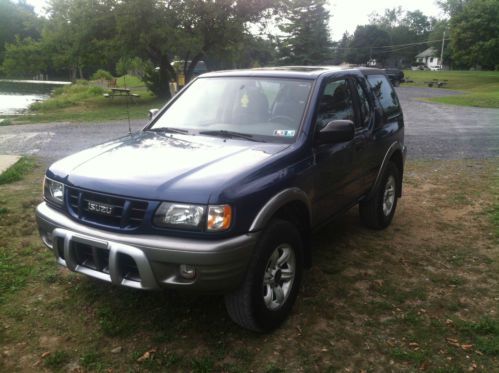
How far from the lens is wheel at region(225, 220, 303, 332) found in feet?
9.90

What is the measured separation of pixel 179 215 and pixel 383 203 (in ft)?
10.7

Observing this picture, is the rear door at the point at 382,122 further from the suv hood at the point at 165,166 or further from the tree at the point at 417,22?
the tree at the point at 417,22

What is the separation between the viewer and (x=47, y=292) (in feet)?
12.8

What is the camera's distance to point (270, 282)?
3.28 metres

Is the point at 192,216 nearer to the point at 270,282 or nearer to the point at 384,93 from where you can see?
the point at 270,282

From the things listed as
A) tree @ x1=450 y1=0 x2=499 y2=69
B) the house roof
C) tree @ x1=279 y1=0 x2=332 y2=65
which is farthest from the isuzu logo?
the house roof

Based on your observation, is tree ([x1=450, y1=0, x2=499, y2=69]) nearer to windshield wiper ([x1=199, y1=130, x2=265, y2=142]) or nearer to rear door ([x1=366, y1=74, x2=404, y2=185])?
rear door ([x1=366, y1=74, x2=404, y2=185])

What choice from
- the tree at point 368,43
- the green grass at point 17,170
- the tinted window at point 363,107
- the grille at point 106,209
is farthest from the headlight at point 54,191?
the tree at point 368,43

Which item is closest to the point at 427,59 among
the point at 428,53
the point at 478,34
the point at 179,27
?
the point at 428,53

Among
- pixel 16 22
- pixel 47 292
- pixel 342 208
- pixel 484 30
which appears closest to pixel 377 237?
pixel 342 208

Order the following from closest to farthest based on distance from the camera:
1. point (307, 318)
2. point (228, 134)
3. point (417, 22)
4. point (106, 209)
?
point (106, 209)
point (307, 318)
point (228, 134)
point (417, 22)

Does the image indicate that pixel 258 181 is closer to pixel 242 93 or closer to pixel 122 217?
pixel 122 217

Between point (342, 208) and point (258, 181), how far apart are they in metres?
1.61

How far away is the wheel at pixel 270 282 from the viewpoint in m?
3.02
